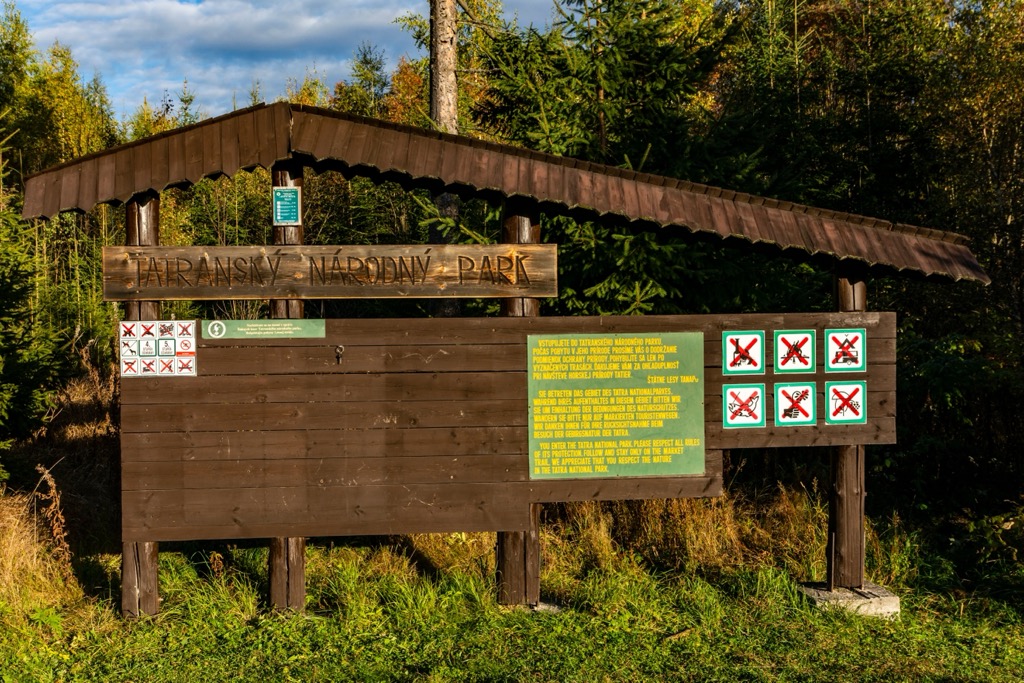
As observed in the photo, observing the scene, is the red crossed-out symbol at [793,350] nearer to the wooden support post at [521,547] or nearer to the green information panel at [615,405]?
the green information panel at [615,405]

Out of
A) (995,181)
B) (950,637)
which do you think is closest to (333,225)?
(995,181)

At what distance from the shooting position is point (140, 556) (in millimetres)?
6074

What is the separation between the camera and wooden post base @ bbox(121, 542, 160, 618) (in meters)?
6.07

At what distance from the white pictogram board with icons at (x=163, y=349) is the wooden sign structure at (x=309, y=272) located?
0.72 ft

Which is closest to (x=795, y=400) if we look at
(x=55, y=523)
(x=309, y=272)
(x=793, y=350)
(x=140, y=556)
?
(x=793, y=350)

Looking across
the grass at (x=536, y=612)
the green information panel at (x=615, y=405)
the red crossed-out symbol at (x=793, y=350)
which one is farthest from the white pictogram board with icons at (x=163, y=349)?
the red crossed-out symbol at (x=793, y=350)

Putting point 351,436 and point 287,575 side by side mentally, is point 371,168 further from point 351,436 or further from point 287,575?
point 287,575

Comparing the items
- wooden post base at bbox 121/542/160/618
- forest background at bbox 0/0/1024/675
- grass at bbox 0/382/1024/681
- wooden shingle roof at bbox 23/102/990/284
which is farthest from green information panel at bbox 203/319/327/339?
forest background at bbox 0/0/1024/675

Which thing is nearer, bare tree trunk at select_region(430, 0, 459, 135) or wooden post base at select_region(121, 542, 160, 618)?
wooden post base at select_region(121, 542, 160, 618)

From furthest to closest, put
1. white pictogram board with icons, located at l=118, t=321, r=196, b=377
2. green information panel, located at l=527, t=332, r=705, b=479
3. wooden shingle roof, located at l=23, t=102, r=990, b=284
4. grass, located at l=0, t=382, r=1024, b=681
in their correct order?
green information panel, located at l=527, t=332, r=705, b=479, white pictogram board with icons, located at l=118, t=321, r=196, b=377, wooden shingle roof, located at l=23, t=102, r=990, b=284, grass, located at l=0, t=382, r=1024, b=681

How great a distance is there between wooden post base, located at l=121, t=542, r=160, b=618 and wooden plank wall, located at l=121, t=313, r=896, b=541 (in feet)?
0.56

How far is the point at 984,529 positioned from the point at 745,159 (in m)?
4.53

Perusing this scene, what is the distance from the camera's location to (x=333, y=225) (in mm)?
15398

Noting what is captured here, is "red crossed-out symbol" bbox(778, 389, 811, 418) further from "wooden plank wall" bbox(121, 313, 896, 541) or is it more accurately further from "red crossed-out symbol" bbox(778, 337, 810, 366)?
"wooden plank wall" bbox(121, 313, 896, 541)
